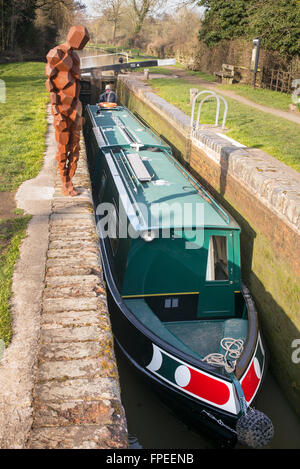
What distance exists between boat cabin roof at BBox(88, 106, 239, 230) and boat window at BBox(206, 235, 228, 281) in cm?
26

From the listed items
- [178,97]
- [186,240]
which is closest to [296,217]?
[186,240]

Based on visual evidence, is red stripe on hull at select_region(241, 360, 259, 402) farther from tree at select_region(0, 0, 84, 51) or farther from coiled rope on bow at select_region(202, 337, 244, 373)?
tree at select_region(0, 0, 84, 51)

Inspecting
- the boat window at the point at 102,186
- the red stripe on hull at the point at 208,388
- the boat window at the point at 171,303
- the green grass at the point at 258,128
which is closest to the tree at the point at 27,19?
the green grass at the point at 258,128

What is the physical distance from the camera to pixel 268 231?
6297 millimetres

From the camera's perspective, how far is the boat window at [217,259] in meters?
5.70

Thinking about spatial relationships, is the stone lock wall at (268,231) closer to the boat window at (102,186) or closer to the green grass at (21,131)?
the boat window at (102,186)

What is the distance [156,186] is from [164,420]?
3517 millimetres

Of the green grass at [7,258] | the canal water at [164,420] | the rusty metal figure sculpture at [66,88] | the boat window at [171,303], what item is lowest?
the canal water at [164,420]

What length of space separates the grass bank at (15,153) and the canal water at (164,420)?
7.86 ft

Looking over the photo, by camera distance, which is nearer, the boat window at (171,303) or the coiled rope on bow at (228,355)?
the coiled rope on bow at (228,355)

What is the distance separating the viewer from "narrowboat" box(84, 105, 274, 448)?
4.57m

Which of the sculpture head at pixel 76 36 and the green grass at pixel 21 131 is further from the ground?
the sculpture head at pixel 76 36
